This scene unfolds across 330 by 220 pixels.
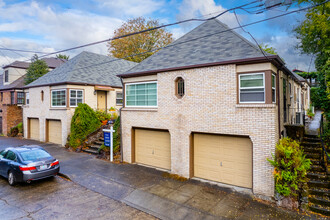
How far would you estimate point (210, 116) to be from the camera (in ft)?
31.6

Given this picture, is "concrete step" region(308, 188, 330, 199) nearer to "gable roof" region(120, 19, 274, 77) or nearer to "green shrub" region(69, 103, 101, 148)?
"gable roof" region(120, 19, 274, 77)

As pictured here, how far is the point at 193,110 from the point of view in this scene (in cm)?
1017

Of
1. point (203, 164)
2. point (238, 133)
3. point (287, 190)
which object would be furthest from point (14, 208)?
point (287, 190)

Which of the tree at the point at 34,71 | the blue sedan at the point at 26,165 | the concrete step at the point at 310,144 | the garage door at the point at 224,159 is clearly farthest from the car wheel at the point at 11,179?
the tree at the point at 34,71

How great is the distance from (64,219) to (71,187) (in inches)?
112

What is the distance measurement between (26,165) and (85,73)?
1304cm

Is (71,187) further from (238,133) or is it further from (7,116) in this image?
(7,116)

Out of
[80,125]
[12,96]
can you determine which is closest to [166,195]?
[80,125]

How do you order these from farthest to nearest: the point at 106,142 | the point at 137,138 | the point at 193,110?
the point at 106,142
the point at 137,138
the point at 193,110

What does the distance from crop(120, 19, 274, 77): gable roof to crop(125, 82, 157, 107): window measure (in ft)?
2.91

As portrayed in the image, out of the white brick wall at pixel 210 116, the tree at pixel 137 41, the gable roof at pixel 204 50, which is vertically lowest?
the white brick wall at pixel 210 116

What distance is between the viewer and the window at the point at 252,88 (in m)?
8.61

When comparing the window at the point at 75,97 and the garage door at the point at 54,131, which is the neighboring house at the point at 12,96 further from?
the window at the point at 75,97

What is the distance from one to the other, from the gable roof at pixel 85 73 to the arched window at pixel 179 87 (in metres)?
9.23
